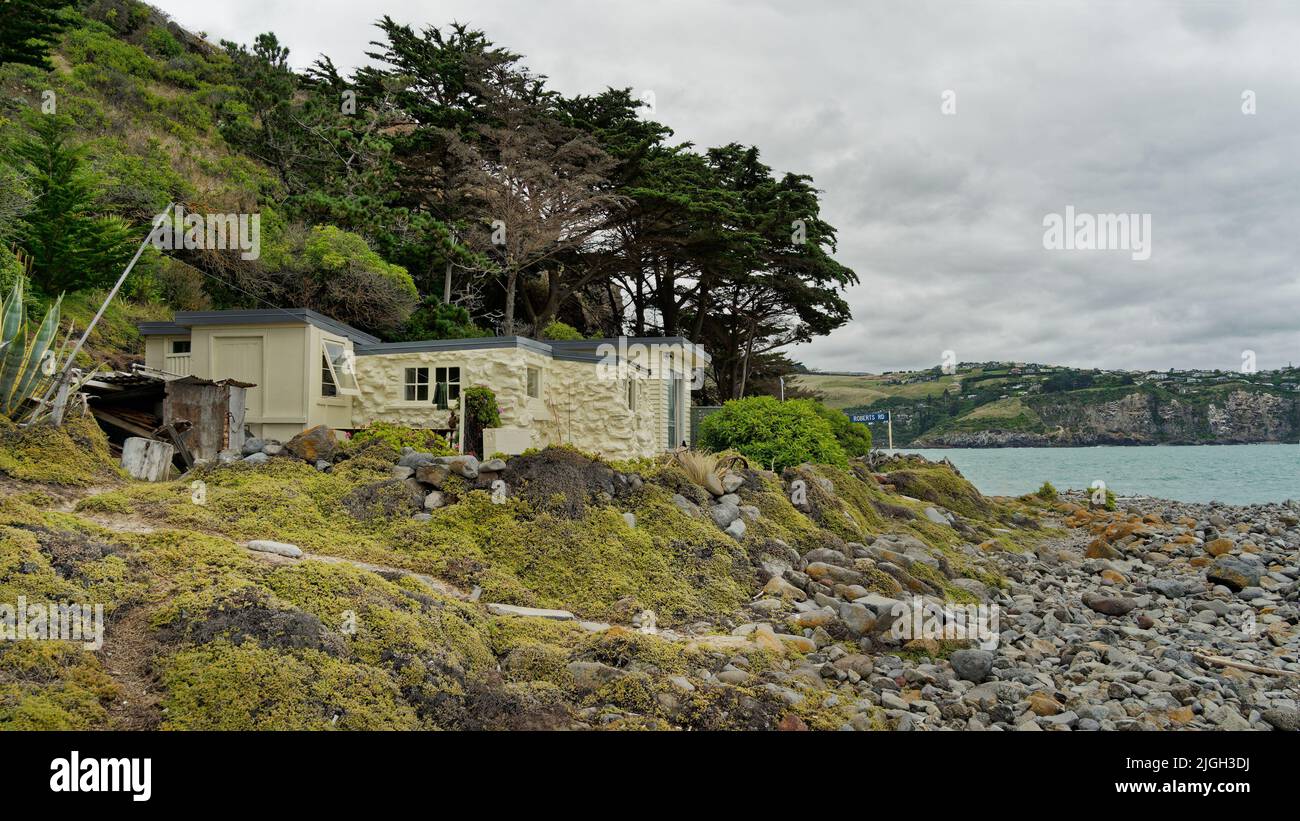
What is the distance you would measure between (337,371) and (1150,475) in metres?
42.0

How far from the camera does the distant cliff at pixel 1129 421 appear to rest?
5475cm

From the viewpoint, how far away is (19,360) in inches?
347

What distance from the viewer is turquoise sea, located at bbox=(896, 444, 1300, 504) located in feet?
110

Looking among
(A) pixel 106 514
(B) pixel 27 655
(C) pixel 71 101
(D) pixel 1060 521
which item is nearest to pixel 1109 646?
(B) pixel 27 655

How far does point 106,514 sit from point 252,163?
21990 millimetres

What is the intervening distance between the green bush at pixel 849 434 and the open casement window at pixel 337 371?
513 inches

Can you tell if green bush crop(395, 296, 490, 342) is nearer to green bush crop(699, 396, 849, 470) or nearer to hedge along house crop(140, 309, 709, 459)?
hedge along house crop(140, 309, 709, 459)

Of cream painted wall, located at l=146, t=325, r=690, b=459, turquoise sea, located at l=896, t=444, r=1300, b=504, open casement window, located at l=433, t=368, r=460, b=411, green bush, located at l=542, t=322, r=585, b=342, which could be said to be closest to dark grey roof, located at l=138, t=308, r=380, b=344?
cream painted wall, located at l=146, t=325, r=690, b=459

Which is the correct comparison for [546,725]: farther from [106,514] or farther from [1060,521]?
[1060,521]

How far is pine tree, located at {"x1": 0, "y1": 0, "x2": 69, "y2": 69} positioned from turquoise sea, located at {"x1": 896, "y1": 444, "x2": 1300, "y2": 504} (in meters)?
31.6

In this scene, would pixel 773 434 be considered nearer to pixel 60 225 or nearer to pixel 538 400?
pixel 538 400

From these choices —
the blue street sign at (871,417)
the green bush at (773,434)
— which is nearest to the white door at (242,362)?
the green bush at (773,434)

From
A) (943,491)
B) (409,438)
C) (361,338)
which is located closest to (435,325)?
(361,338)

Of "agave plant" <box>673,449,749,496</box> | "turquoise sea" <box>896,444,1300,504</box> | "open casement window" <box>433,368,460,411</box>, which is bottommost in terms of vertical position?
"turquoise sea" <box>896,444,1300,504</box>
